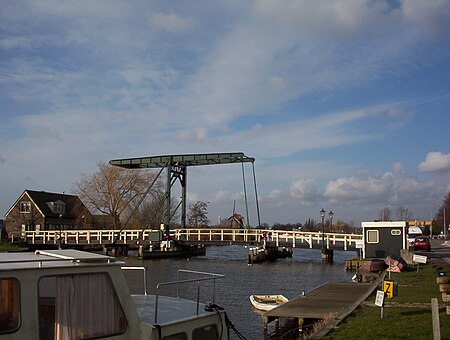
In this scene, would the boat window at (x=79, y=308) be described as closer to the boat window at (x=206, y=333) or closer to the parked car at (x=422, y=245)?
the boat window at (x=206, y=333)

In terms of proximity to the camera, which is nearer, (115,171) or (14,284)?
(14,284)

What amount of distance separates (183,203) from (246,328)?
44865 mm

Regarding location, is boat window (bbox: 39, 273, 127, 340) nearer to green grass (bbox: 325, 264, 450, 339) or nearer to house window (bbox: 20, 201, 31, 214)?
green grass (bbox: 325, 264, 450, 339)

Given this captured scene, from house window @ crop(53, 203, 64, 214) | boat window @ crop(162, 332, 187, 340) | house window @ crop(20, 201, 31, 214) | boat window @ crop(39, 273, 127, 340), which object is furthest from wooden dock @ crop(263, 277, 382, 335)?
house window @ crop(20, 201, 31, 214)

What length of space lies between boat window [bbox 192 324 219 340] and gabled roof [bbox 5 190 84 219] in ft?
228

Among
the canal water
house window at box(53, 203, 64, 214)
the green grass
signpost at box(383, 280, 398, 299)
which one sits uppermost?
house window at box(53, 203, 64, 214)

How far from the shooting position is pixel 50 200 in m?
80.6

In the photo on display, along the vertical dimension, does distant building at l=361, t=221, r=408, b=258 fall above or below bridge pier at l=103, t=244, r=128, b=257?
above

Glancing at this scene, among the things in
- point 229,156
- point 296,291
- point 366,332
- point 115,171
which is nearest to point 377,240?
point 296,291

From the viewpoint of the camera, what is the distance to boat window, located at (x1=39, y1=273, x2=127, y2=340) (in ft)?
23.4

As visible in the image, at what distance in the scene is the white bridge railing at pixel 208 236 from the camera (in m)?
55.0

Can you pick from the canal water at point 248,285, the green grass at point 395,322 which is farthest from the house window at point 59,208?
the green grass at point 395,322

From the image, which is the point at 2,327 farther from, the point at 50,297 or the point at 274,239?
the point at 274,239

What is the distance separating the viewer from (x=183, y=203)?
62594mm
